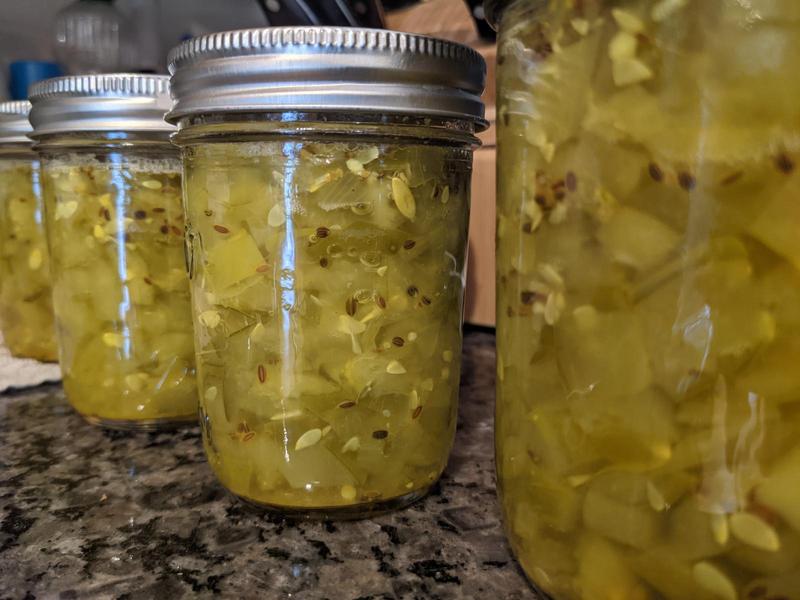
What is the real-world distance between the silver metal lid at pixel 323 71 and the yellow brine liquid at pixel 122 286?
18 centimetres

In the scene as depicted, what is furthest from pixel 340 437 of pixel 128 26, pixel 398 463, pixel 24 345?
pixel 128 26

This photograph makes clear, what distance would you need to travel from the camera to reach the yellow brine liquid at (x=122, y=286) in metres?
0.57

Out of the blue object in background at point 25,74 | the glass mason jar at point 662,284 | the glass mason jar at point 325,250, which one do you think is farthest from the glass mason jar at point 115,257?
the blue object in background at point 25,74

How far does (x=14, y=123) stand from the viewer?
2.30 ft

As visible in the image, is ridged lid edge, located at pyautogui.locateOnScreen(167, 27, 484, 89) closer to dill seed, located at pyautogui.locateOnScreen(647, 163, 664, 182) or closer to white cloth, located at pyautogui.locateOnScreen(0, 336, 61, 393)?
dill seed, located at pyautogui.locateOnScreen(647, 163, 664, 182)

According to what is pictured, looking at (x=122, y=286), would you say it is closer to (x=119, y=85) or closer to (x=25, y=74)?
(x=119, y=85)

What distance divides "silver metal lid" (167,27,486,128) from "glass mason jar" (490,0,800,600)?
0.09 meters

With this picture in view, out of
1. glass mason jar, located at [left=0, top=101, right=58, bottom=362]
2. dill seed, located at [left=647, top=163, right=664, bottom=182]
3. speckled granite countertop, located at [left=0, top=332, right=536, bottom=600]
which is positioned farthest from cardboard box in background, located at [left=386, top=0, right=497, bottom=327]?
dill seed, located at [left=647, top=163, right=664, bottom=182]

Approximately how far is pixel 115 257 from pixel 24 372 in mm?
261

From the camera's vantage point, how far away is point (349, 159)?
41cm

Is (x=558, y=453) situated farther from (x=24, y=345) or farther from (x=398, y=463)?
(x=24, y=345)

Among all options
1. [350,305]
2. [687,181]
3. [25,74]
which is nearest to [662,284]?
[687,181]

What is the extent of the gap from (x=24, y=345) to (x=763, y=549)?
767mm

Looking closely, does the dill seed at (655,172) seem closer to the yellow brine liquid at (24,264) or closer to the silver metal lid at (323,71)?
the silver metal lid at (323,71)
